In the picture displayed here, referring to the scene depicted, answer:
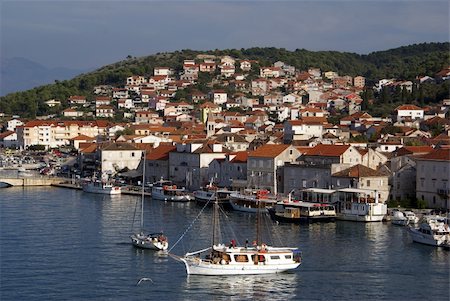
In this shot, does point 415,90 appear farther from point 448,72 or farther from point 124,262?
point 124,262

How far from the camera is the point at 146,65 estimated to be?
102 meters

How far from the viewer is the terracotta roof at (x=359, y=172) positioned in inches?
1328

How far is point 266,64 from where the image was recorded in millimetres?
101500

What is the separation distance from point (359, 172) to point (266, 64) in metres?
68.5

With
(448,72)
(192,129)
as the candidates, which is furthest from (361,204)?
(448,72)

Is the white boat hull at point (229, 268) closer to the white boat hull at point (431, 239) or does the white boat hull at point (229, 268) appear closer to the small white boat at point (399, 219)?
→ the white boat hull at point (431, 239)

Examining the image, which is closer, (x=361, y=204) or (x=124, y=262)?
(x=124, y=262)

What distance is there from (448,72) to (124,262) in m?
54.6

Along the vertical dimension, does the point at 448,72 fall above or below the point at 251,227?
above

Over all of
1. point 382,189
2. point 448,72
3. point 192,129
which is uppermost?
point 448,72

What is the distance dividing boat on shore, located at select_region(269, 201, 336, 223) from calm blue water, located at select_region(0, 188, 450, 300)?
2.28 ft

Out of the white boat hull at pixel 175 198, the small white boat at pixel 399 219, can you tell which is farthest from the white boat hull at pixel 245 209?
the small white boat at pixel 399 219

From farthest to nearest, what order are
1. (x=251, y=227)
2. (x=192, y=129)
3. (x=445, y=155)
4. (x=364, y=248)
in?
1. (x=192, y=129)
2. (x=445, y=155)
3. (x=251, y=227)
4. (x=364, y=248)

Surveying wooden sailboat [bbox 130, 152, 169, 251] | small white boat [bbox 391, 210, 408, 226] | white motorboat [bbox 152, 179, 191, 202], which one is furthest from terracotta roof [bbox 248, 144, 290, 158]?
wooden sailboat [bbox 130, 152, 169, 251]
